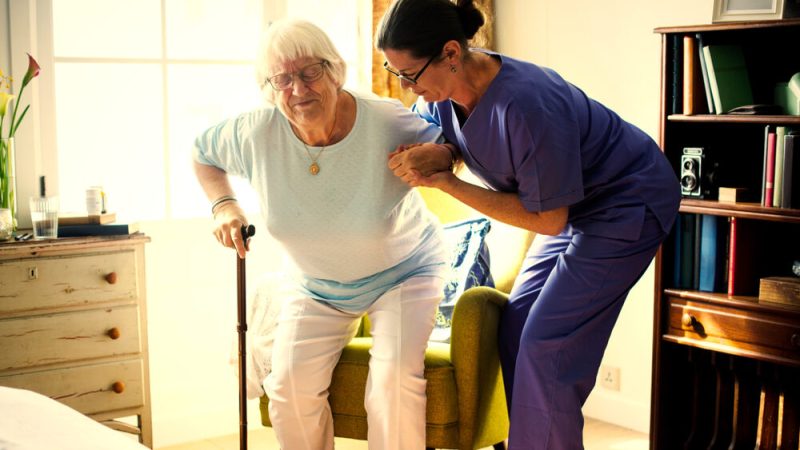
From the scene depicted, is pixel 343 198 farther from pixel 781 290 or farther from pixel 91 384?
pixel 781 290

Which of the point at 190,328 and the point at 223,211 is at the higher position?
the point at 223,211

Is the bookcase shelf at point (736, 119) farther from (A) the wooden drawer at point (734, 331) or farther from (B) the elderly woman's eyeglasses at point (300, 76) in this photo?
(B) the elderly woman's eyeglasses at point (300, 76)

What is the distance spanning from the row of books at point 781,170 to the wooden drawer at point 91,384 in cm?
197

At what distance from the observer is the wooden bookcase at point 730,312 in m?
2.69

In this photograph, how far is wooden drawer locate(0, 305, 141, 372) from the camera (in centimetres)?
278

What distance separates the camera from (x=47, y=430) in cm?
148

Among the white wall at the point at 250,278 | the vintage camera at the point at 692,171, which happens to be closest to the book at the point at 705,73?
the vintage camera at the point at 692,171

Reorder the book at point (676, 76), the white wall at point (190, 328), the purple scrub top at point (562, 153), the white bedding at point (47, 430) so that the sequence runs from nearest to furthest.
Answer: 1. the white bedding at point (47, 430)
2. the purple scrub top at point (562, 153)
3. the book at point (676, 76)
4. the white wall at point (190, 328)

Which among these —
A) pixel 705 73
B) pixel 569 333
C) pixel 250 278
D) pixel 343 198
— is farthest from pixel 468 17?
pixel 250 278

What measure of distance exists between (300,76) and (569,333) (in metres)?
0.91

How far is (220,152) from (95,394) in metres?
0.92

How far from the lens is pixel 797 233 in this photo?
113 inches

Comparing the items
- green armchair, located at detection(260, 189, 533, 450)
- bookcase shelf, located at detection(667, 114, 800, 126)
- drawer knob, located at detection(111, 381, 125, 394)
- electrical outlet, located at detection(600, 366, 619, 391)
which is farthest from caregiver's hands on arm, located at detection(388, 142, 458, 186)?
electrical outlet, located at detection(600, 366, 619, 391)

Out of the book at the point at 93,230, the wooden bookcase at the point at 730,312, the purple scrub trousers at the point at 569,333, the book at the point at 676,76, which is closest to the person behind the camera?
the purple scrub trousers at the point at 569,333
